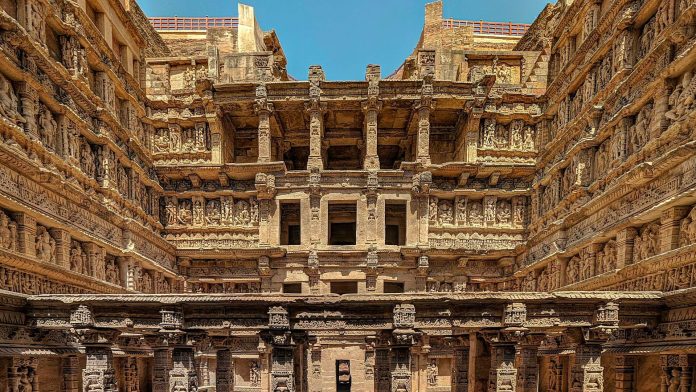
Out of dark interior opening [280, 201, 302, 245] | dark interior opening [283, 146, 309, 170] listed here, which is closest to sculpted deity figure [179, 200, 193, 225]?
dark interior opening [280, 201, 302, 245]

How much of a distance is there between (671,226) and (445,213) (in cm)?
895

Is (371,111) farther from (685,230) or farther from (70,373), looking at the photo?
(70,373)

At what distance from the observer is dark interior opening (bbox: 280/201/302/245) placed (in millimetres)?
18062

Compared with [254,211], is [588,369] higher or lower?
lower

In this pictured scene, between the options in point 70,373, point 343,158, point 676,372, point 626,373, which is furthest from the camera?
point 343,158

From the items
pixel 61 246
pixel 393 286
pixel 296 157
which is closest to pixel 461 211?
pixel 393 286

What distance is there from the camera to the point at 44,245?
9469 millimetres

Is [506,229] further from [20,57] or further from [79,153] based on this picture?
[20,57]

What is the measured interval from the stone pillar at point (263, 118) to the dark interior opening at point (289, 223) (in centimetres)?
244

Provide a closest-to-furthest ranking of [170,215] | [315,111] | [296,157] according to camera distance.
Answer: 1. [315,111]
2. [170,215]
3. [296,157]

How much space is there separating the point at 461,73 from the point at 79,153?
14.4 metres

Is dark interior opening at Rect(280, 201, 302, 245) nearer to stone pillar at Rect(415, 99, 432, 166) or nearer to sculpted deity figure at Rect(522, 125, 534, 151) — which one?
stone pillar at Rect(415, 99, 432, 166)

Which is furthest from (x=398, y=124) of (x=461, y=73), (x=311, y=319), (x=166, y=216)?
(x=311, y=319)

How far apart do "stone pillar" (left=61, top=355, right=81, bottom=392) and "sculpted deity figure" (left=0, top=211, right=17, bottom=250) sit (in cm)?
335
